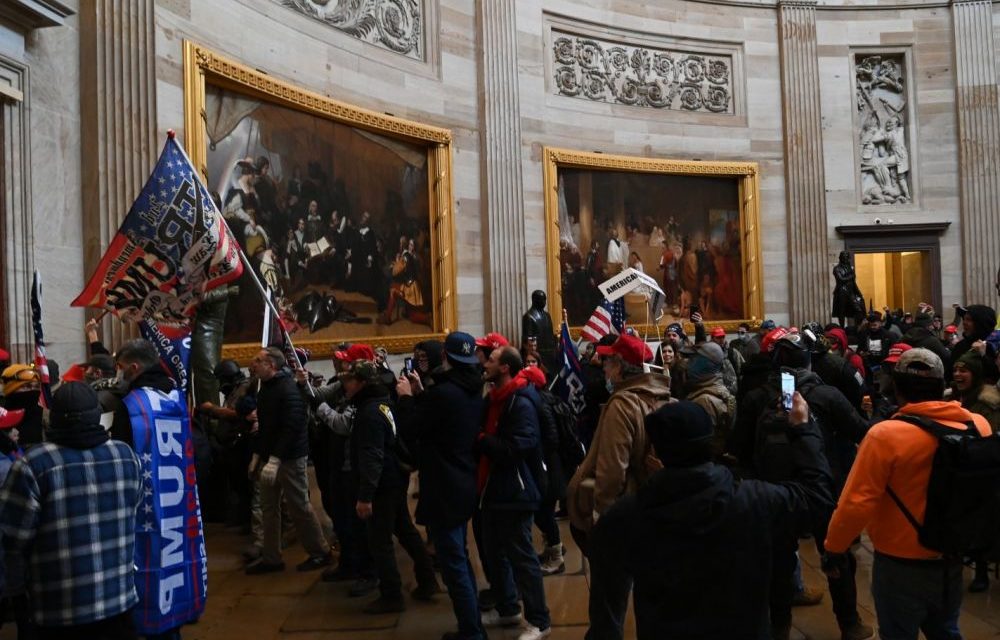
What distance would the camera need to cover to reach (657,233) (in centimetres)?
1772

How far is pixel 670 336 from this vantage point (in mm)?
8844

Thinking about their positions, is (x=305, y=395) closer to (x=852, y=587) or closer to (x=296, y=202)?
(x=852, y=587)

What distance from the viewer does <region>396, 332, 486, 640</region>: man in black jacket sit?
15.8ft

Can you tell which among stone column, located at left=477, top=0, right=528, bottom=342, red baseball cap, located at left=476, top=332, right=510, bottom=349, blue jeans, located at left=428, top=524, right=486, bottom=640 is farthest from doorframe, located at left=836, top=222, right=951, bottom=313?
blue jeans, located at left=428, top=524, right=486, bottom=640

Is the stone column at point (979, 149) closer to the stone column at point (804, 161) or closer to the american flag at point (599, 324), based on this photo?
the stone column at point (804, 161)

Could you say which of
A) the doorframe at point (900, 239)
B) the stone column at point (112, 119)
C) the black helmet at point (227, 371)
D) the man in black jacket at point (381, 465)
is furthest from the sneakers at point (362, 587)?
the doorframe at point (900, 239)

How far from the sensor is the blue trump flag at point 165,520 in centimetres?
382

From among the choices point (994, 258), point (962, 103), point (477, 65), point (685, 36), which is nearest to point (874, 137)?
point (962, 103)

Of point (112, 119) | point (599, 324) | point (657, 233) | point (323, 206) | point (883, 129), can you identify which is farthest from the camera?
point (883, 129)

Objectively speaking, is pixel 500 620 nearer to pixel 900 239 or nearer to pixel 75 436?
pixel 75 436

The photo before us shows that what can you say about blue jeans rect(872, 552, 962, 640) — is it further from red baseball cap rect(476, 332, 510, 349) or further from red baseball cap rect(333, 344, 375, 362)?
red baseball cap rect(333, 344, 375, 362)

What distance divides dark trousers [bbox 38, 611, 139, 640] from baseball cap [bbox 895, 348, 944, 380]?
3.18m

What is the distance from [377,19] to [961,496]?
11.8 meters

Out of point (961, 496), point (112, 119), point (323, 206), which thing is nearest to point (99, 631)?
point (961, 496)
